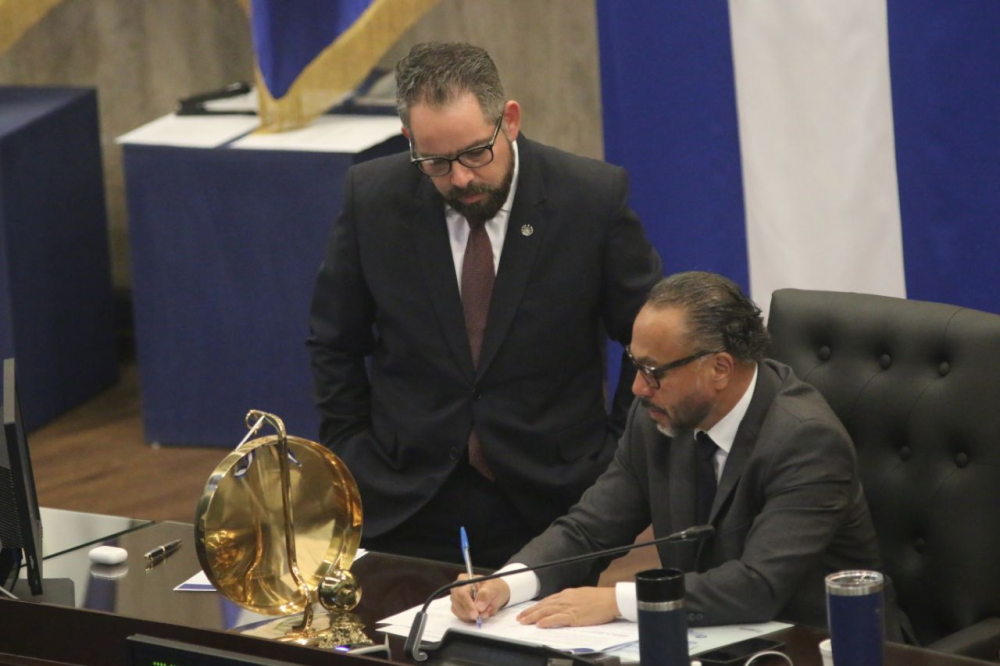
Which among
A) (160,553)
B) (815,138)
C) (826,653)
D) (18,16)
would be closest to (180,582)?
(160,553)

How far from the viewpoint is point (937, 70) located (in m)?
3.57

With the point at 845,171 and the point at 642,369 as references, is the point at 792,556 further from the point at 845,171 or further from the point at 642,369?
the point at 845,171

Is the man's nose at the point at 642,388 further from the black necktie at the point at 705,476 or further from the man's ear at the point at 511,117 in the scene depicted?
the man's ear at the point at 511,117

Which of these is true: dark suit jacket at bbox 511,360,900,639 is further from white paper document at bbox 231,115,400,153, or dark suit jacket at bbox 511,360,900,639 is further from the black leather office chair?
white paper document at bbox 231,115,400,153

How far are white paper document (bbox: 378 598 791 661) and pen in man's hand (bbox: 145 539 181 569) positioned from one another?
1.79ft

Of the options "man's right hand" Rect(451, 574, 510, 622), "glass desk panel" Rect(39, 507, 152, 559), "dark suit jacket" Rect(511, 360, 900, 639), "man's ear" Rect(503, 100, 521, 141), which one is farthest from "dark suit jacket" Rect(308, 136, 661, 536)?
"man's right hand" Rect(451, 574, 510, 622)

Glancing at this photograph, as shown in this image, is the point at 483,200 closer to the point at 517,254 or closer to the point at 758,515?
the point at 517,254

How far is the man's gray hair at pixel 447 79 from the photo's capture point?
2.81 metres

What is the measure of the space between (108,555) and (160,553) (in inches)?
3.7

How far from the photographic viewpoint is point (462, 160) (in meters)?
2.84

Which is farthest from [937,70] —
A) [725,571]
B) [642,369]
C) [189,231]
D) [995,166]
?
[189,231]

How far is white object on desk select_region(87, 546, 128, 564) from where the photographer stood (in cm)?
278

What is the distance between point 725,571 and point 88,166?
14.4 feet

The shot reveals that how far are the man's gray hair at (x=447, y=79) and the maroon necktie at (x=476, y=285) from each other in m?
0.31
